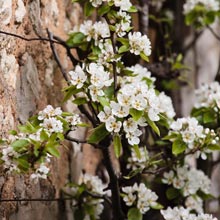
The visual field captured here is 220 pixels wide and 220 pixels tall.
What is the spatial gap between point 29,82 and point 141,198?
51 cm

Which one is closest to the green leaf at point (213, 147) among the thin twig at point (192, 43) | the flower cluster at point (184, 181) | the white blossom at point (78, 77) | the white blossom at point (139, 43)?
the flower cluster at point (184, 181)

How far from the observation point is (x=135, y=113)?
53.1 inches

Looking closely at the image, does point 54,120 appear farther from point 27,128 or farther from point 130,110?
point 130,110

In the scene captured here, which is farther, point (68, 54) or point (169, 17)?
point (169, 17)

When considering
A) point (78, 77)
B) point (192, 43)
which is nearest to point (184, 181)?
point (78, 77)

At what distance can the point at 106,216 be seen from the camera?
6.69 feet

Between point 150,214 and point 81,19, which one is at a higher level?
point 81,19

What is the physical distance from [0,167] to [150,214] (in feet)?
2.81

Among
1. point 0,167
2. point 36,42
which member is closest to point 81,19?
point 36,42

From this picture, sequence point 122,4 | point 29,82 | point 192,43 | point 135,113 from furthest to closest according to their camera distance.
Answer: point 192,43
point 29,82
point 122,4
point 135,113

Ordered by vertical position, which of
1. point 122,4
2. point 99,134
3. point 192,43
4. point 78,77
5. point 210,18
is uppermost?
point 192,43

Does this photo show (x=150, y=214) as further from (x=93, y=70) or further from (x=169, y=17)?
(x=169, y=17)

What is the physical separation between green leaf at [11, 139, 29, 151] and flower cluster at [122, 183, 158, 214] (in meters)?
0.52

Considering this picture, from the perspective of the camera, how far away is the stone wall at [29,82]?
141cm
